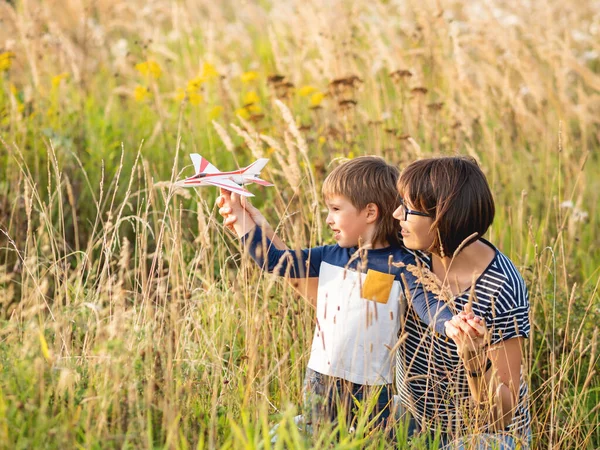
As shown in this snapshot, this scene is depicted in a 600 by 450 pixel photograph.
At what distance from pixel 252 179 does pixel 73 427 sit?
0.94 m

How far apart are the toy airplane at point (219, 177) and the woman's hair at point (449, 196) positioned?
1.51 ft

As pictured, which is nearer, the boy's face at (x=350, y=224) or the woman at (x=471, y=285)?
the woman at (x=471, y=285)

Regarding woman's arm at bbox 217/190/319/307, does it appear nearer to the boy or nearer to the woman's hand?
the boy

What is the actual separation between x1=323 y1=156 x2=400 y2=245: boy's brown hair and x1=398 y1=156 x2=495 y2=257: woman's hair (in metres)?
0.09

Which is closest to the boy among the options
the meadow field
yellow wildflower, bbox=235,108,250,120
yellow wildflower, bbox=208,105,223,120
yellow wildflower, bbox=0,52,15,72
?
the meadow field

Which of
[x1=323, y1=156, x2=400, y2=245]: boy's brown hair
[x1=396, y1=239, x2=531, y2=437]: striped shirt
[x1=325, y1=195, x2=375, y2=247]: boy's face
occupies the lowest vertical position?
[x1=396, y1=239, x2=531, y2=437]: striped shirt

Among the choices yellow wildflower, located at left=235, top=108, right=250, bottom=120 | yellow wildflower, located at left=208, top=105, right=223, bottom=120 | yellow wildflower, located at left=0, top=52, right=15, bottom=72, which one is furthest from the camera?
yellow wildflower, located at left=208, top=105, right=223, bottom=120

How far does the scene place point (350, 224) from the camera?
2490mm

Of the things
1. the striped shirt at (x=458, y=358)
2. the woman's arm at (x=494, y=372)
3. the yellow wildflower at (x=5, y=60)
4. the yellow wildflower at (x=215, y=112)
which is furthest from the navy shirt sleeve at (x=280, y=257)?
the yellow wildflower at (x=5, y=60)

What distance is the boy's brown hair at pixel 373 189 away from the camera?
2.49 metres

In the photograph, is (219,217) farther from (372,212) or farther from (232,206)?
(372,212)

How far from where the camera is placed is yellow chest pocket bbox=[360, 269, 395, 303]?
2408 millimetres

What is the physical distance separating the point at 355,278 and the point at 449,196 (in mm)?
385

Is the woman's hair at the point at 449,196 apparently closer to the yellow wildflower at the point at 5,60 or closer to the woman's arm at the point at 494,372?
the woman's arm at the point at 494,372
